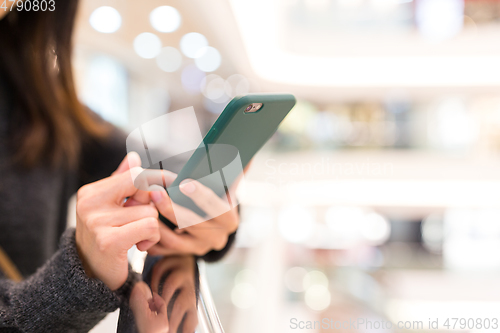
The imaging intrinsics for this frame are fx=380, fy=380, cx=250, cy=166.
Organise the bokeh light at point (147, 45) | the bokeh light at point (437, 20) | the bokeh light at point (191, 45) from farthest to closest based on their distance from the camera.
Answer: the bokeh light at point (437, 20), the bokeh light at point (191, 45), the bokeh light at point (147, 45)

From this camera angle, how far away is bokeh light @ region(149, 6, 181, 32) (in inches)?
34.2

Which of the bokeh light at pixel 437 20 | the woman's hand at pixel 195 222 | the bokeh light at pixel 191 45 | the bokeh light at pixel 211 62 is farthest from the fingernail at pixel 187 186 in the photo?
the bokeh light at pixel 437 20

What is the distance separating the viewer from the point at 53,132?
382 mm

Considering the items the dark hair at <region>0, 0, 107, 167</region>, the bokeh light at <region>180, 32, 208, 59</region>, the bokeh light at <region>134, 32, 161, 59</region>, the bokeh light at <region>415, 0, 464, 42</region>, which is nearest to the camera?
the dark hair at <region>0, 0, 107, 167</region>

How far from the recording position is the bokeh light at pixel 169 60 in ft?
3.84

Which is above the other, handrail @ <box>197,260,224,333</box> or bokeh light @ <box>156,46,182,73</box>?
handrail @ <box>197,260,224,333</box>

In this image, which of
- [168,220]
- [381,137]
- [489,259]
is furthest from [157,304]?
[489,259]

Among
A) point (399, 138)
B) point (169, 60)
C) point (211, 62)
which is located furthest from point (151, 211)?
point (399, 138)

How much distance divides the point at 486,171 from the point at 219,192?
323 cm

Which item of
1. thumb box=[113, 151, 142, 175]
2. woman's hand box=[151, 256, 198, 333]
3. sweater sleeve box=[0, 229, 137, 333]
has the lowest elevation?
woman's hand box=[151, 256, 198, 333]

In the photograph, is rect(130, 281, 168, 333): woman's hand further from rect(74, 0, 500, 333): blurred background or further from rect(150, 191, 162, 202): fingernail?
rect(74, 0, 500, 333): blurred background

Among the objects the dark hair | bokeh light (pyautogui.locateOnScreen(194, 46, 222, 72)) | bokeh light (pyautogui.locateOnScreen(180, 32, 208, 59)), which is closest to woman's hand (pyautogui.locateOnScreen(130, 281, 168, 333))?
the dark hair

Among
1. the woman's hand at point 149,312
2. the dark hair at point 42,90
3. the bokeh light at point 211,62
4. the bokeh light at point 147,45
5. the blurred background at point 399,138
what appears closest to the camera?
the woman's hand at point 149,312

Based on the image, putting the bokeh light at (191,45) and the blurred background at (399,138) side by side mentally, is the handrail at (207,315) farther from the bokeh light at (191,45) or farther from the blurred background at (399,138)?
the blurred background at (399,138)
